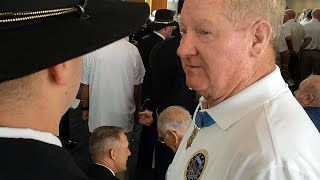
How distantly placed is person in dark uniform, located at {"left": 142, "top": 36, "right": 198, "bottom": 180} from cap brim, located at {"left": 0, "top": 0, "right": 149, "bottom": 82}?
8.89 ft

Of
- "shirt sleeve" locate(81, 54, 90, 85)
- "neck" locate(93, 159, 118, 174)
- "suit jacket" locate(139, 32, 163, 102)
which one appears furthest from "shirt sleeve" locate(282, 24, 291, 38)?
"neck" locate(93, 159, 118, 174)

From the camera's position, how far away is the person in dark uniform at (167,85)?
3.56 metres

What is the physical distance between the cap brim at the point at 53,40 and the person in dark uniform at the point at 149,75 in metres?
3.02

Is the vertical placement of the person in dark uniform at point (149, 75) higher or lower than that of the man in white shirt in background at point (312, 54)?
higher

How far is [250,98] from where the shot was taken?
1.17 m

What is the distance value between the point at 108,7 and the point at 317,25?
7586 millimetres

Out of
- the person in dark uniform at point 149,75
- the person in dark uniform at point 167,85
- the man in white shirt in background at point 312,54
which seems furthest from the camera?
the man in white shirt in background at point 312,54

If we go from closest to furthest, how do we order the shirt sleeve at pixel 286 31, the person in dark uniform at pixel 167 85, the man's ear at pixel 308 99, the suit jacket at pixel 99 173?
the suit jacket at pixel 99 173
the man's ear at pixel 308 99
the person in dark uniform at pixel 167 85
the shirt sleeve at pixel 286 31

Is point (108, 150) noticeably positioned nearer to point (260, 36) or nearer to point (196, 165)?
point (196, 165)

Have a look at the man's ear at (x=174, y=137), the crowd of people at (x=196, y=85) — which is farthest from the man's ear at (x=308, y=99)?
the crowd of people at (x=196, y=85)

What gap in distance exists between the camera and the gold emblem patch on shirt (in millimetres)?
1201

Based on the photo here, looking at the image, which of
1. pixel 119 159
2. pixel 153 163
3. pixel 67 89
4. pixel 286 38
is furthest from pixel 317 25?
pixel 67 89

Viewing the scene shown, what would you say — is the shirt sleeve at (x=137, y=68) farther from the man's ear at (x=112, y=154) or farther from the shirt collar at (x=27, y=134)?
the shirt collar at (x=27, y=134)

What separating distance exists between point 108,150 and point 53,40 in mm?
2217
